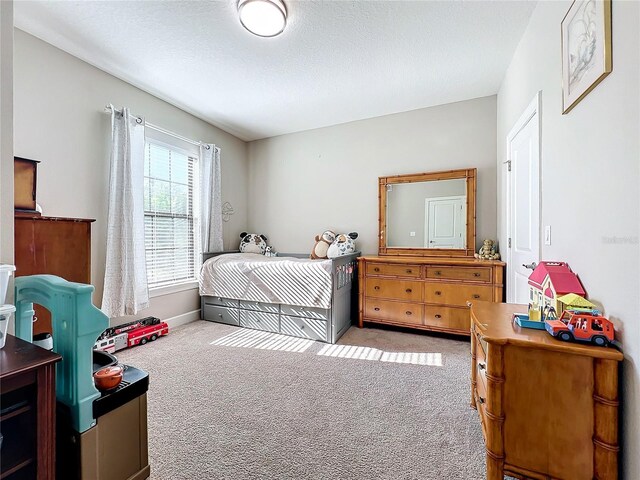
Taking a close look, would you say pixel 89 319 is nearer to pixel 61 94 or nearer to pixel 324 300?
pixel 324 300

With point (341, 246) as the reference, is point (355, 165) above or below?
above

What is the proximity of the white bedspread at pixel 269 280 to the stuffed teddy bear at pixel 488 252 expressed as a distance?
1.66 metres

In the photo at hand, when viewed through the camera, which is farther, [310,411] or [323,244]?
[323,244]

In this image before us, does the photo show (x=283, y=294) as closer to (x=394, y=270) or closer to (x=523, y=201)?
(x=394, y=270)

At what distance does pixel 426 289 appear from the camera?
2.94m

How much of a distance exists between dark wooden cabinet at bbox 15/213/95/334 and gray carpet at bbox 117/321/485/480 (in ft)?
3.04

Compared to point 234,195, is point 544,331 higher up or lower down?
lower down

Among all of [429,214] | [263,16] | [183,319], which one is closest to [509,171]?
[429,214]

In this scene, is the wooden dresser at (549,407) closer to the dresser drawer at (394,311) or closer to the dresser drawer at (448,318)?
the dresser drawer at (448,318)

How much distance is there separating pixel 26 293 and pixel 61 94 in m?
2.16

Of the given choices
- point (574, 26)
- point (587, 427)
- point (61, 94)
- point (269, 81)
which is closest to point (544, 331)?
point (587, 427)

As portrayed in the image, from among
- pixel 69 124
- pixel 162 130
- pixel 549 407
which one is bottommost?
pixel 549 407

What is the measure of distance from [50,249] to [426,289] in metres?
3.20

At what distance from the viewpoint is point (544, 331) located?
112 cm
